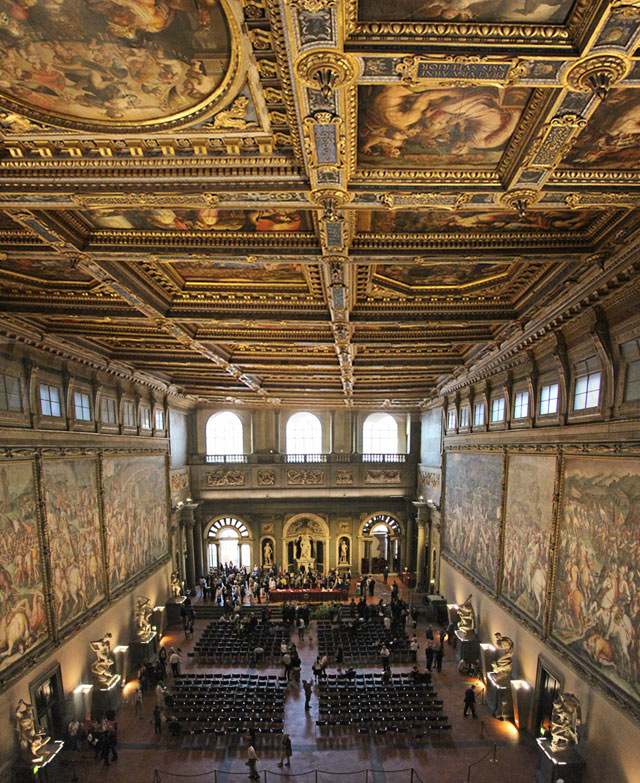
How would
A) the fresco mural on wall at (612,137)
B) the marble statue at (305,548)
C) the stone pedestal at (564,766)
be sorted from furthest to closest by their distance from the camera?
the marble statue at (305,548)
the stone pedestal at (564,766)
the fresco mural on wall at (612,137)

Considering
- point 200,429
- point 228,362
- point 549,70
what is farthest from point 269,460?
point 549,70

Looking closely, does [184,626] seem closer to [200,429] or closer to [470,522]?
[200,429]

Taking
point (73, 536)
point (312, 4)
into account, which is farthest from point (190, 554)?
point (312, 4)

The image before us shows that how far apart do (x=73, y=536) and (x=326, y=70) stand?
45.0 feet

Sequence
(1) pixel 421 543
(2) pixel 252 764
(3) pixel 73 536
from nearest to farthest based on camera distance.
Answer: (2) pixel 252 764
(3) pixel 73 536
(1) pixel 421 543

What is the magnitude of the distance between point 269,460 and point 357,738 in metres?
16.7

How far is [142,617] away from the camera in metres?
17.4

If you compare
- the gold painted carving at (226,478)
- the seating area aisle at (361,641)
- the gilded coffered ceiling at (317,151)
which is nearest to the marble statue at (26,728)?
the gilded coffered ceiling at (317,151)

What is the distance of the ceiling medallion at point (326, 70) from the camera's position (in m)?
3.27

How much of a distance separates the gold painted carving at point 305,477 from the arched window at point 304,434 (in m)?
1.66

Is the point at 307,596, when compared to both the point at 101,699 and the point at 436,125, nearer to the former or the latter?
the point at 101,699

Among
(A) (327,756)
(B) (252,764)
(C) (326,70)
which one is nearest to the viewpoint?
(C) (326,70)

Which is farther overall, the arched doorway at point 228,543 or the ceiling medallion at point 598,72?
the arched doorway at point 228,543

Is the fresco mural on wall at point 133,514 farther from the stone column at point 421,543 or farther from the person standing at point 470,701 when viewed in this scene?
the stone column at point 421,543
